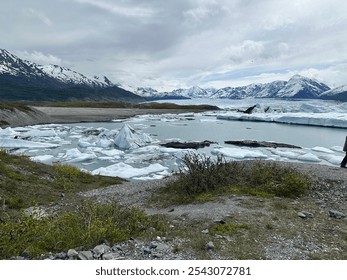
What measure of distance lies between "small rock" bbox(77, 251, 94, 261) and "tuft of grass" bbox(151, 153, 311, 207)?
170 inches

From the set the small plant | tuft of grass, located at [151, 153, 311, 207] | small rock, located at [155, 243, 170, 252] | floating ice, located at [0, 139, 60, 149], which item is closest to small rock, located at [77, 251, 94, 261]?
small rock, located at [155, 243, 170, 252]

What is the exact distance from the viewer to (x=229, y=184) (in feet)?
29.6

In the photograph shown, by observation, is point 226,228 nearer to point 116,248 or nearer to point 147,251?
Result: point 147,251

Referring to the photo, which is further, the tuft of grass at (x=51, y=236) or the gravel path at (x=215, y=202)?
the gravel path at (x=215, y=202)

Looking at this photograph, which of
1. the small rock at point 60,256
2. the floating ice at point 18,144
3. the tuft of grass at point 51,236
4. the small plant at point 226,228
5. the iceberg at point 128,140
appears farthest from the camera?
A: the iceberg at point 128,140

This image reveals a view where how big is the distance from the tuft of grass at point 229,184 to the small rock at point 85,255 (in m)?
4.32

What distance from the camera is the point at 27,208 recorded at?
8266mm

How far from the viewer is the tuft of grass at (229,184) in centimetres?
823

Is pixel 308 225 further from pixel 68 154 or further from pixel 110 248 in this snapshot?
pixel 68 154

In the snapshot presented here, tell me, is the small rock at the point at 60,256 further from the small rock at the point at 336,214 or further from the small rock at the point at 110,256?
the small rock at the point at 336,214

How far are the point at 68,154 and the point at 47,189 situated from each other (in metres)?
12.5

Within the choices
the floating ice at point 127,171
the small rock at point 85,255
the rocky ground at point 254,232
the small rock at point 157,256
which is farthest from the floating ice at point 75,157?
the small rock at point 157,256

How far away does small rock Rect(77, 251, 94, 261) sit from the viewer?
3988 mm

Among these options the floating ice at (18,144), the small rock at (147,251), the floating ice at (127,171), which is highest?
Answer: the small rock at (147,251)
